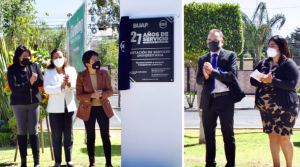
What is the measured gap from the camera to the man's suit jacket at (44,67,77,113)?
4.41 metres

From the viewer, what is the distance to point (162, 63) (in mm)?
4102

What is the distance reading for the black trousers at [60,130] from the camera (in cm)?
445

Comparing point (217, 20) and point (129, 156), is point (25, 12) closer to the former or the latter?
point (217, 20)

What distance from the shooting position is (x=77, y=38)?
6.21 m

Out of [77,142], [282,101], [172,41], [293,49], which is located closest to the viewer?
[282,101]

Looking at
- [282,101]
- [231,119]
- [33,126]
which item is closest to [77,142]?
[33,126]

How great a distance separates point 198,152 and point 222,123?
7.53 ft

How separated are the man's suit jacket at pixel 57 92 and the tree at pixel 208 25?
3579 mm

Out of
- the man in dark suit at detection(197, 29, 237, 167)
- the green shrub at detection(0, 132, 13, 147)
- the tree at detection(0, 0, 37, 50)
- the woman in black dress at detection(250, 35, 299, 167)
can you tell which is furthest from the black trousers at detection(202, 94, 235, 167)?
the tree at detection(0, 0, 37, 50)

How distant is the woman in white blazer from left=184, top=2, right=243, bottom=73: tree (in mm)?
3628

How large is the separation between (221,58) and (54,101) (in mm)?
2714

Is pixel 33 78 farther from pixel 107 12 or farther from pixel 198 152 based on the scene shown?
pixel 107 12

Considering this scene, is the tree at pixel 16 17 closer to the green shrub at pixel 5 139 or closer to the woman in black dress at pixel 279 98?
the green shrub at pixel 5 139

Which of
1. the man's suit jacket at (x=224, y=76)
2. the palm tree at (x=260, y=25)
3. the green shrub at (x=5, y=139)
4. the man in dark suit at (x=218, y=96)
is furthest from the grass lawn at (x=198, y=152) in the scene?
the palm tree at (x=260, y=25)
